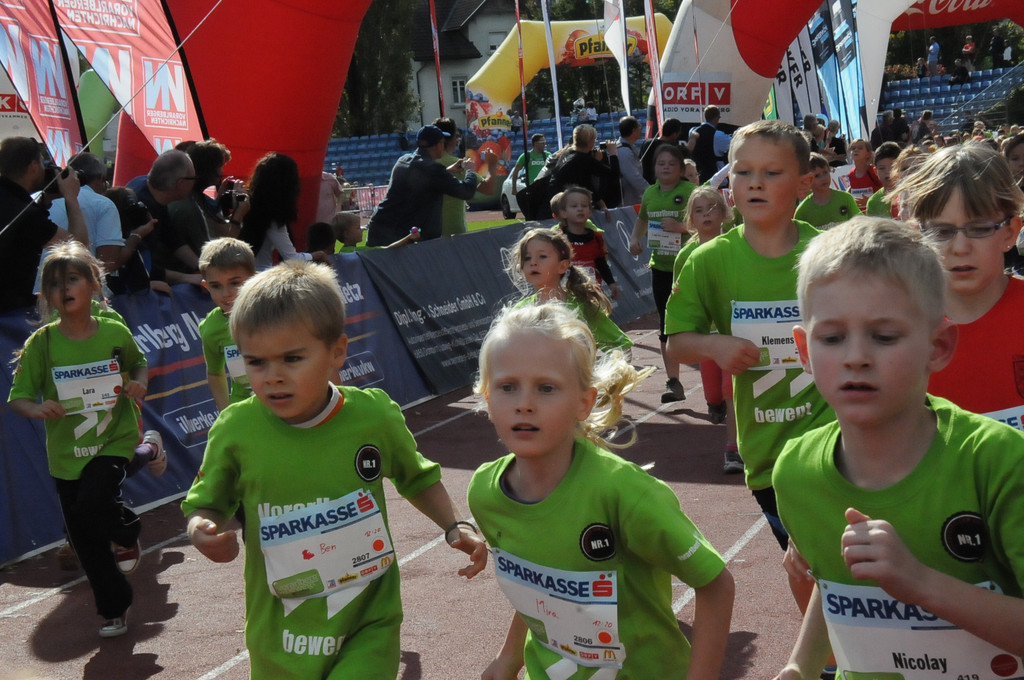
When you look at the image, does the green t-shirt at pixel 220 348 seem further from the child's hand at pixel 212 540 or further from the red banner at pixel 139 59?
the red banner at pixel 139 59

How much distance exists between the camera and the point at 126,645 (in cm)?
553

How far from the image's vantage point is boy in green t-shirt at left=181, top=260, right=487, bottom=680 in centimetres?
320

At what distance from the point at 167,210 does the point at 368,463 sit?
5.89 meters

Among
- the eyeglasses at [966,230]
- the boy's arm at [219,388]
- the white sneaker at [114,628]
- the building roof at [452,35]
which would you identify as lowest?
the white sneaker at [114,628]

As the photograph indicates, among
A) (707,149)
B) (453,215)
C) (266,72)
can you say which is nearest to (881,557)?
(266,72)

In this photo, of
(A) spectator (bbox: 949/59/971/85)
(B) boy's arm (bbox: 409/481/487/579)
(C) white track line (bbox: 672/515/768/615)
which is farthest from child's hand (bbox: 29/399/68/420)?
(A) spectator (bbox: 949/59/971/85)

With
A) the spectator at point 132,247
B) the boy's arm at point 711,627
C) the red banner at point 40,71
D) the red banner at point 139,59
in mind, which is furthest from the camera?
the red banner at point 139,59

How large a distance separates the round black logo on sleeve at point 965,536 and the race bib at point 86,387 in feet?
16.0

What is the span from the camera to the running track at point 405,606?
5.11m

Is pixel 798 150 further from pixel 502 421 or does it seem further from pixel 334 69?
pixel 334 69

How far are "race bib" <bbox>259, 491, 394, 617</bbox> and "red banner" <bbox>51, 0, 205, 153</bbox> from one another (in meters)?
6.79

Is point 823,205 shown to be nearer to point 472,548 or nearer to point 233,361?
point 233,361

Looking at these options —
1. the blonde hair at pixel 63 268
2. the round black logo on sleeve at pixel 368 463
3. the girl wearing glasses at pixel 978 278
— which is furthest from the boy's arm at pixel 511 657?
the blonde hair at pixel 63 268

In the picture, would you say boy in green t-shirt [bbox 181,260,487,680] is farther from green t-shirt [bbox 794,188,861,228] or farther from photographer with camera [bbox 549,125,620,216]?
photographer with camera [bbox 549,125,620,216]
